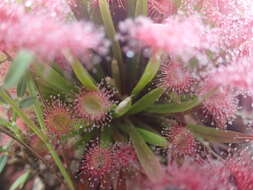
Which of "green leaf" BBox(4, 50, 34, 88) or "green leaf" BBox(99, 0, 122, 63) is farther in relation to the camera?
"green leaf" BBox(99, 0, 122, 63)

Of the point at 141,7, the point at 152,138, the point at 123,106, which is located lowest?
the point at 152,138

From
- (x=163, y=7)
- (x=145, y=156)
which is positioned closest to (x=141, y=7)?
(x=163, y=7)

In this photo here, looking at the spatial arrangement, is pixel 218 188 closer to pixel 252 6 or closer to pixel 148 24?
pixel 148 24

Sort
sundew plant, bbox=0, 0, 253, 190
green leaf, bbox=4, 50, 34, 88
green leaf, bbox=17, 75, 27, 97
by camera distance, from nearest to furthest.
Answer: green leaf, bbox=4, 50, 34, 88 → sundew plant, bbox=0, 0, 253, 190 → green leaf, bbox=17, 75, 27, 97

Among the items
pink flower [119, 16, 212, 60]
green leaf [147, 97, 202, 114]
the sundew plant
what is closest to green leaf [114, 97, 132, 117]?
the sundew plant

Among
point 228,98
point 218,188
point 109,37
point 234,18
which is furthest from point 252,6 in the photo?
point 218,188

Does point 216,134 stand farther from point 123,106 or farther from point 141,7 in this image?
point 141,7

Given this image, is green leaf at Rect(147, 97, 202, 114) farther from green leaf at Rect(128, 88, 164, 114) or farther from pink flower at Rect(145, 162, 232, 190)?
pink flower at Rect(145, 162, 232, 190)

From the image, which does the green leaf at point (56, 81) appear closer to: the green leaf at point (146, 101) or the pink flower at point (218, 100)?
the green leaf at point (146, 101)

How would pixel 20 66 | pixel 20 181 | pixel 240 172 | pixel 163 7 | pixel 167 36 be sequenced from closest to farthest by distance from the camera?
1. pixel 20 66
2. pixel 167 36
3. pixel 240 172
4. pixel 163 7
5. pixel 20 181
